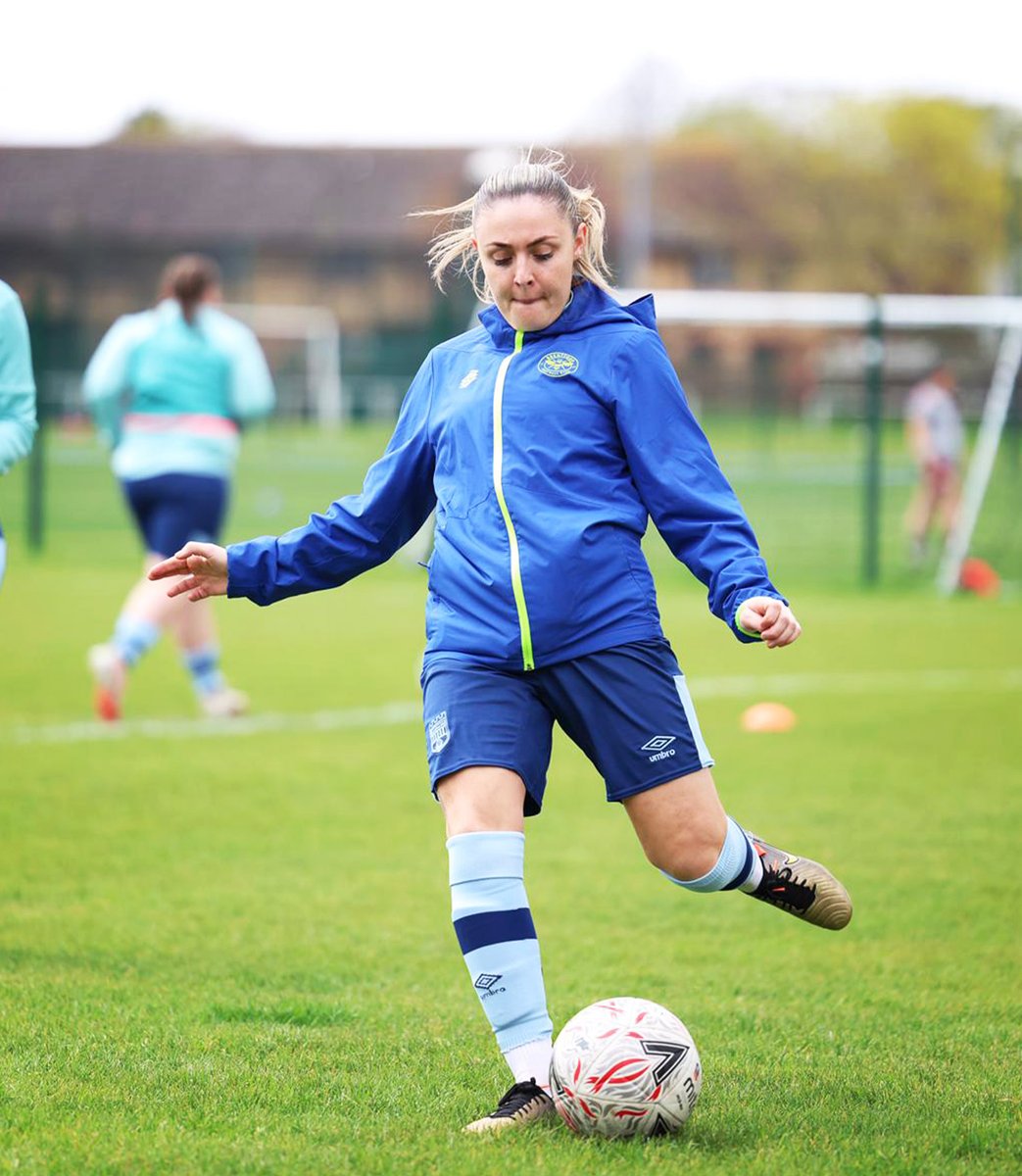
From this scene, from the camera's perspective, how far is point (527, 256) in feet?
12.7

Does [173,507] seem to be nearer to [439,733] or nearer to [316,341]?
[439,733]

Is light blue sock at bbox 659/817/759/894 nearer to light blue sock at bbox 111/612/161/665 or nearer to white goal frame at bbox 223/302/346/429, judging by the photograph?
light blue sock at bbox 111/612/161/665

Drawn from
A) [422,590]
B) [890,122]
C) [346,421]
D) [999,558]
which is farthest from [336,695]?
[890,122]

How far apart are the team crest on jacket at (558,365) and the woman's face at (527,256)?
3.1 inches

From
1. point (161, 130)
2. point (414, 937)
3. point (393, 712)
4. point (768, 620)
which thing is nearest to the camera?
point (768, 620)

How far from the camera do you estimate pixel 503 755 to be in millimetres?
3795

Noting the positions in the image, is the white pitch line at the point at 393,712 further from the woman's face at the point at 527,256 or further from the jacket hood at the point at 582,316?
the woman's face at the point at 527,256

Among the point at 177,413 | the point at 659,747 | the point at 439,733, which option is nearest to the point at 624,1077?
the point at 659,747

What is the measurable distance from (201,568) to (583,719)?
3.26 ft

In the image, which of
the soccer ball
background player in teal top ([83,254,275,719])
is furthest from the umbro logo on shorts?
background player in teal top ([83,254,275,719])

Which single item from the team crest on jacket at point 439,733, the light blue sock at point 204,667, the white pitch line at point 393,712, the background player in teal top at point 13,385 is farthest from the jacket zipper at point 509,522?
the light blue sock at point 204,667

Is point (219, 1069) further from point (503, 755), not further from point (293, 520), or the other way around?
point (293, 520)

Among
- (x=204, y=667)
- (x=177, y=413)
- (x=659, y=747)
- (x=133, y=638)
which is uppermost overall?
(x=177, y=413)

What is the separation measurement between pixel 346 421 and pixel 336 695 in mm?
20801
